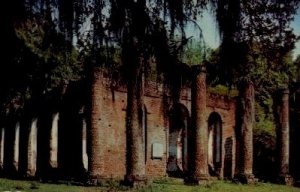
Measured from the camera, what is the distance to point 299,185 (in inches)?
943

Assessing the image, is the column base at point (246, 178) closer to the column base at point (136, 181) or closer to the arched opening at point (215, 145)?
the arched opening at point (215, 145)

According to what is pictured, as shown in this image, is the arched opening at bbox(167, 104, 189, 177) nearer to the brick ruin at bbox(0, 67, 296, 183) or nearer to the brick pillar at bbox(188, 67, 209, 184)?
the brick ruin at bbox(0, 67, 296, 183)

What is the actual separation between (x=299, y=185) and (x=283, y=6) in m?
18.4

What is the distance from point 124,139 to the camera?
910 inches

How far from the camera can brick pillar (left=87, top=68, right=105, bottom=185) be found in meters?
18.6

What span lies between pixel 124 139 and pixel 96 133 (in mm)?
4377

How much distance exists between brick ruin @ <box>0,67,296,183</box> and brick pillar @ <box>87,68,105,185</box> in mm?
36

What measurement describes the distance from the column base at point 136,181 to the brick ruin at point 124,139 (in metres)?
0.51

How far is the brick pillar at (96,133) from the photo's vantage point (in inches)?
734

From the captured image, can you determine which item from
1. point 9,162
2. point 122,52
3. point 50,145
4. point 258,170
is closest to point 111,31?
point 122,52

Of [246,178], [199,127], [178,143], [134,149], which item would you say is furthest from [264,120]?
[134,149]

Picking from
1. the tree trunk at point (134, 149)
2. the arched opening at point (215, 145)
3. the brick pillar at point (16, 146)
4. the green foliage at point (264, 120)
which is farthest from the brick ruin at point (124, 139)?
the green foliage at point (264, 120)

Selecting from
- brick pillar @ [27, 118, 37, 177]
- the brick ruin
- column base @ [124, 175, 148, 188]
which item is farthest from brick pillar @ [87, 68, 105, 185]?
brick pillar @ [27, 118, 37, 177]

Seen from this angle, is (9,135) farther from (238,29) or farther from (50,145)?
(238,29)
